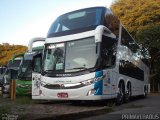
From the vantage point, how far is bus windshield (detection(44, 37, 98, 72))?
13.9 meters

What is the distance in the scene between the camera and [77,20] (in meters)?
15.0

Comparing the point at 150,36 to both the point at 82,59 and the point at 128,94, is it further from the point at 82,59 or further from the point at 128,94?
the point at 82,59

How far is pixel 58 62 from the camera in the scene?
14.5 meters

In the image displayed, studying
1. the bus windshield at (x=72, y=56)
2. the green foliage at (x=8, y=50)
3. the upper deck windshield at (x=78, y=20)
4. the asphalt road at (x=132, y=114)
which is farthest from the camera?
the green foliage at (x=8, y=50)

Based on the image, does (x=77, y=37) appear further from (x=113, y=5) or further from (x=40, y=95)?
(x=113, y=5)

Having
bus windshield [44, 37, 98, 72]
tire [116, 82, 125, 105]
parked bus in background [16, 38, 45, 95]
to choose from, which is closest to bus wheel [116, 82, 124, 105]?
tire [116, 82, 125, 105]

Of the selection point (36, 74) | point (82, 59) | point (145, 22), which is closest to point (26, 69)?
point (36, 74)

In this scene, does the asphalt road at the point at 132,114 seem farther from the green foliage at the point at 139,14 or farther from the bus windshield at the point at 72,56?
the green foliage at the point at 139,14

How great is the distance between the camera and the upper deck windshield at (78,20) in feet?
47.8

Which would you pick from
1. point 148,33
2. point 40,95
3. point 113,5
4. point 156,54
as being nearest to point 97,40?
point 40,95

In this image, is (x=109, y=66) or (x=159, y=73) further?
(x=159, y=73)

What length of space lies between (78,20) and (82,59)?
1.92m

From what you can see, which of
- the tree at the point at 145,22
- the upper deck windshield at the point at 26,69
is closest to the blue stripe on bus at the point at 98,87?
the upper deck windshield at the point at 26,69

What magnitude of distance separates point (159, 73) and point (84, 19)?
95.6 ft
